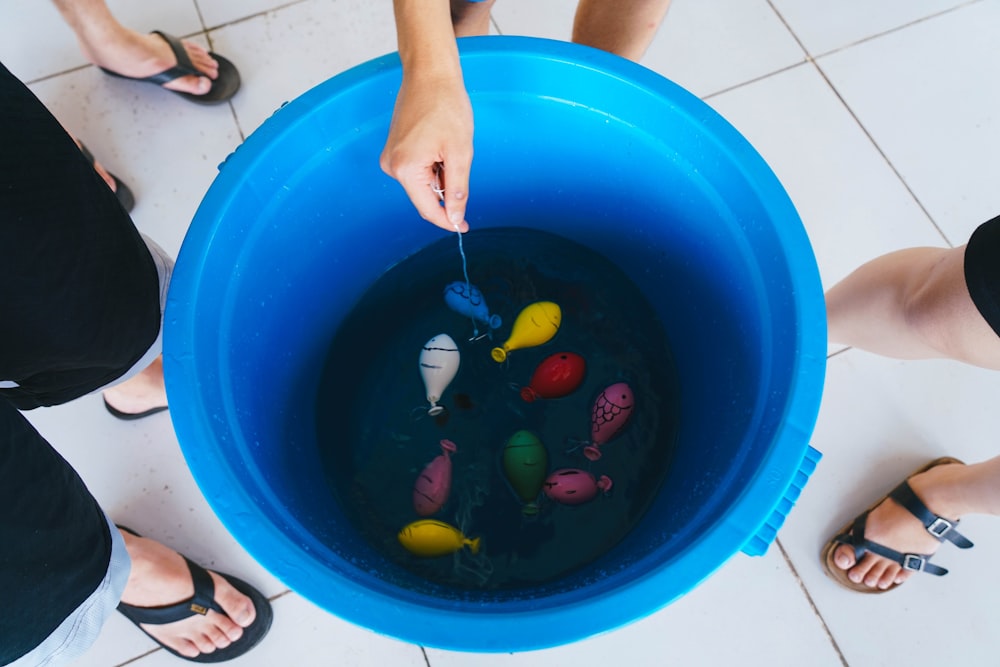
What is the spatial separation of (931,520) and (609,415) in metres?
0.48

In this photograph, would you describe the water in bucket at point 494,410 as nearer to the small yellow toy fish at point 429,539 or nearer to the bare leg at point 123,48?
the small yellow toy fish at point 429,539

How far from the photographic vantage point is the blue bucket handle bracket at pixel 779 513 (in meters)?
0.60

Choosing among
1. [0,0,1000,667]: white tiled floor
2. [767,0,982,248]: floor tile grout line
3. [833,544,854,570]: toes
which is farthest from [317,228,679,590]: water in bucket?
[767,0,982,248]: floor tile grout line

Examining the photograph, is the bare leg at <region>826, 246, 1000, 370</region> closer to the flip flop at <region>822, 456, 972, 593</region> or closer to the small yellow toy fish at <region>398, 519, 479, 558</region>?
the flip flop at <region>822, 456, 972, 593</region>

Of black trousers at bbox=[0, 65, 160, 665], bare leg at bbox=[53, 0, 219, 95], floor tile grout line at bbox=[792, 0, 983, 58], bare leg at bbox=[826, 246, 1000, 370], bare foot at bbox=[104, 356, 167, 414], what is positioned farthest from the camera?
floor tile grout line at bbox=[792, 0, 983, 58]

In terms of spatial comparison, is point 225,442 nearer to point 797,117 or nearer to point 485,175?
point 485,175

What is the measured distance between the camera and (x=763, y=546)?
1.96 feet

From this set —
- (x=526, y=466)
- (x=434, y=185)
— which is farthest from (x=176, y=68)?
(x=526, y=466)

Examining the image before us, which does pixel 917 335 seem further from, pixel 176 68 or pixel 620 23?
pixel 176 68

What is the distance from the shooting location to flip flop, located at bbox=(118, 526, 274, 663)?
0.92 meters

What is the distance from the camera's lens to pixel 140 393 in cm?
102

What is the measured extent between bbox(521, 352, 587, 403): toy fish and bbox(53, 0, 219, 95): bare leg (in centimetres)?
78

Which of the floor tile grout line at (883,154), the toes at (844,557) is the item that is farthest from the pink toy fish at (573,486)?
the floor tile grout line at (883,154)

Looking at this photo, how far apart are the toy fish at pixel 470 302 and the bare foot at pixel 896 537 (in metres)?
0.58
